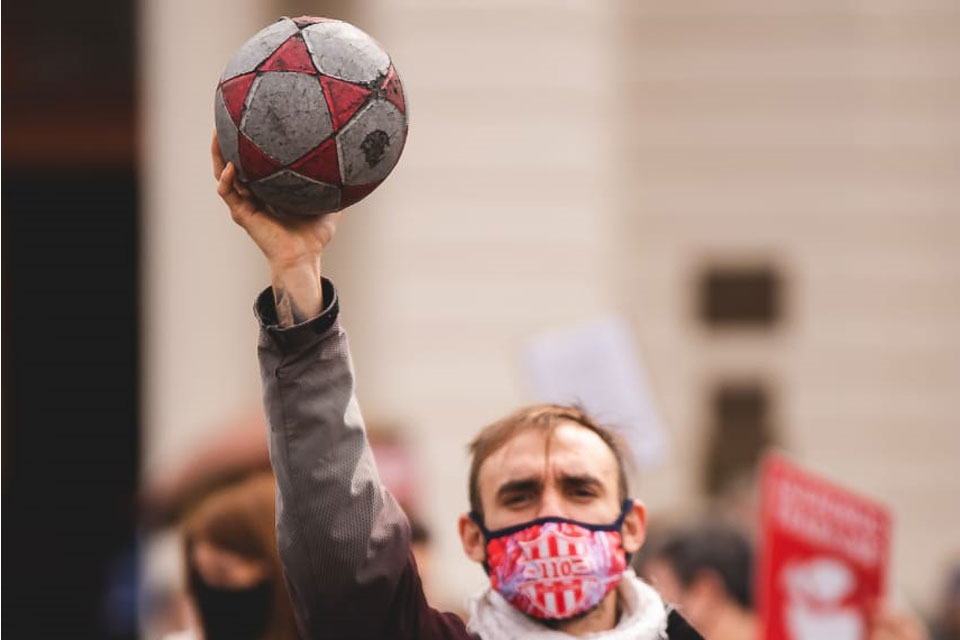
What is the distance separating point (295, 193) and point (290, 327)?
208 millimetres

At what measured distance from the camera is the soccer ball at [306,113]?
3090 mm

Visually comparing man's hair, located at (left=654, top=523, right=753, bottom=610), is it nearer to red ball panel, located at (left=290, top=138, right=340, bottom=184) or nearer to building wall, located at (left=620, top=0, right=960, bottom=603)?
red ball panel, located at (left=290, top=138, right=340, bottom=184)

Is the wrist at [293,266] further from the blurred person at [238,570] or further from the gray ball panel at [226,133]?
the blurred person at [238,570]

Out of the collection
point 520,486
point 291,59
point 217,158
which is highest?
point 291,59

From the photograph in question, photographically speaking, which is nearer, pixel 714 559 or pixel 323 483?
pixel 323 483

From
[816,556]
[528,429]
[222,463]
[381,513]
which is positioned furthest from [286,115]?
[816,556]

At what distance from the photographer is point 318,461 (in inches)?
122

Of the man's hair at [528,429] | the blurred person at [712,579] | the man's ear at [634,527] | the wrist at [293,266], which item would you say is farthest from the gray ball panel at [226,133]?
the blurred person at [712,579]

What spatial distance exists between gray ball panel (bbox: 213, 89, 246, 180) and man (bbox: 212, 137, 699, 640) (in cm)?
3

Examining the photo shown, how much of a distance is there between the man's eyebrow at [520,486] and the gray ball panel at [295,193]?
0.58 meters

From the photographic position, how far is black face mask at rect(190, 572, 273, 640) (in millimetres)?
4273

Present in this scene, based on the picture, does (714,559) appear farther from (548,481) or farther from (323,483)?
(323,483)

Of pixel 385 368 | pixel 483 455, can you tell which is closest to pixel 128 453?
pixel 385 368

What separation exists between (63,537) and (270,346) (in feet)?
44.5
